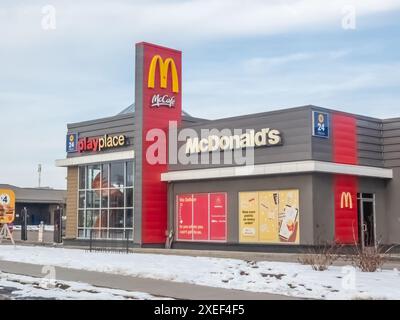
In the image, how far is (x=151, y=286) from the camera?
46.6 ft

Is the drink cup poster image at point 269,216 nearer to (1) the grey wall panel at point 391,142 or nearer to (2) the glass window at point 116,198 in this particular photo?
(1) the grey wall panel at point 391,142

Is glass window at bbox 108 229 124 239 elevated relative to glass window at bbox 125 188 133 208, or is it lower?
lower

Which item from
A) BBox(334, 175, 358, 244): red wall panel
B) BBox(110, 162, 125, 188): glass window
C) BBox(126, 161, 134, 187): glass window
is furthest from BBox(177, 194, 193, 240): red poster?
BBox(334, 175, 358, 244): red wall panel

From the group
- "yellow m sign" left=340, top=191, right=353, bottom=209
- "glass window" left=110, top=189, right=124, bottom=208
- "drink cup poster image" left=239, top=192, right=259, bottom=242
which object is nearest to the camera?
"yellow m sign" left=340, top=191, right=353, bottom=209

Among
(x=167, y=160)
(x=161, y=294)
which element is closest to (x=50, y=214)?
(x=167, y=160)

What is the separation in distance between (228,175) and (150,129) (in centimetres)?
527

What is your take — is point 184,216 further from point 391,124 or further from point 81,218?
point 391,124

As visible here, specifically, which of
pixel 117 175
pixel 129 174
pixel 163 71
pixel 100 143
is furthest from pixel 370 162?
pixel 100 143

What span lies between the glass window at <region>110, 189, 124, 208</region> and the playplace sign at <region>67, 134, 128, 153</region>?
2284 mm

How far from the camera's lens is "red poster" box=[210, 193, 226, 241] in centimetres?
2700

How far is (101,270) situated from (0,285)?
3.66 metres

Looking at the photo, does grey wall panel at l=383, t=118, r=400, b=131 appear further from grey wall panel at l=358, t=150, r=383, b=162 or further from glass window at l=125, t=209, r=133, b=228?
glass window at l=125, t=209, r=133, b=228

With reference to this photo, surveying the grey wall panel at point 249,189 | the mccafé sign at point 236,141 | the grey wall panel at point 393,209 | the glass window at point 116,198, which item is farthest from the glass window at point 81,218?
the grey wall panel at point 393,209

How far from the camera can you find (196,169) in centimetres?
2783
